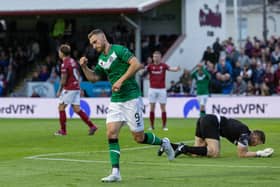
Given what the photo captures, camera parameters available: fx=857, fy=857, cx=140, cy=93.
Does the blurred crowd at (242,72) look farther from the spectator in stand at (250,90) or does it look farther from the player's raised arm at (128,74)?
the player's raised arm at (128,74)

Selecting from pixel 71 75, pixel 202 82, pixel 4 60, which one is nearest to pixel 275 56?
pixel 202 82

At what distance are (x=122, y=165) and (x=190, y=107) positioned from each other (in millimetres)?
19421

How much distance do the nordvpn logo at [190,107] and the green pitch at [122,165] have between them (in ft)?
36.5

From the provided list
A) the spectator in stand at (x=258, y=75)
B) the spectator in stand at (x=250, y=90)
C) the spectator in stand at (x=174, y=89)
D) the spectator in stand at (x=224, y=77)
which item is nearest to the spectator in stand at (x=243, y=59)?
the spectator in stand at (x=224, y=77)

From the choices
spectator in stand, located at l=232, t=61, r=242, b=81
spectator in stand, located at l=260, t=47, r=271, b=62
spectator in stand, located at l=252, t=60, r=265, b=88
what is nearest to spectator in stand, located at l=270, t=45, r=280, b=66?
spectator in stand, located at l=260, t=47, r=271, b=62

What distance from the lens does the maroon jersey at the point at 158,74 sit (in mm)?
27453

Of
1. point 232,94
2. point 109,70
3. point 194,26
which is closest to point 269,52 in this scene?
point 232,94

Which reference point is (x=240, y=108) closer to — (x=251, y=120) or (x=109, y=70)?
(x=251, y=120)

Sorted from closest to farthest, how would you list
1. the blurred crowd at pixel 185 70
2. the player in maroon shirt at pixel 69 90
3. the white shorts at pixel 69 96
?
the player in maroon shirt at pixel 69 90, the white shorts at pixel 69 96, the blurred crowd at pixel 185 70

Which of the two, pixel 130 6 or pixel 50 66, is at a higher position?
pixel 130 6

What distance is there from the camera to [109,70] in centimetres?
1360

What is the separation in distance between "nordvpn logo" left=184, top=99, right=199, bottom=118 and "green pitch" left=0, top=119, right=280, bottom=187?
11.1 meters

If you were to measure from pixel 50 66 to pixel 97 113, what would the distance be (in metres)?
8.79

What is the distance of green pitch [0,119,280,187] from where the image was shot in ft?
41.9
